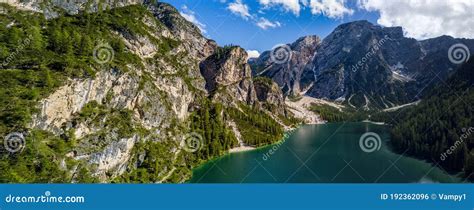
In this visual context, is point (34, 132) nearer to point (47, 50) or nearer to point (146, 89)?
point (47, 50)

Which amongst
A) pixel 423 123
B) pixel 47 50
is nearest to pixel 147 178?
pixel 47 50

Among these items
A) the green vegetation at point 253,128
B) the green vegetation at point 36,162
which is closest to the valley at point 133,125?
the green vegetation at point 36,162

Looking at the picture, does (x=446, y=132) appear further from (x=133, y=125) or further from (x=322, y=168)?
(x=133, y=125)

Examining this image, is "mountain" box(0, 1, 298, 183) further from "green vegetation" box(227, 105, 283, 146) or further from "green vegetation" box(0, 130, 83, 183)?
"green vegetation" box(227, 105, 283, 146)

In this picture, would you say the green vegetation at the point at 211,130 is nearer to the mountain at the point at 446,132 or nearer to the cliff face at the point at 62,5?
the mountain at the point at 446,132

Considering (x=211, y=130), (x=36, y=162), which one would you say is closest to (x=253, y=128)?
(x=211, y=130)
